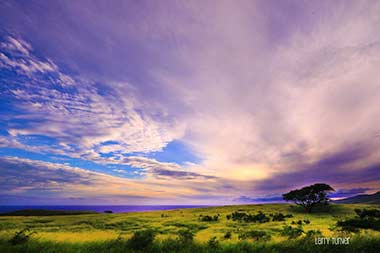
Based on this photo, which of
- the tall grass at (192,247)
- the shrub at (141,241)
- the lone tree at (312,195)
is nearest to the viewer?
the tall grass at (192,247)

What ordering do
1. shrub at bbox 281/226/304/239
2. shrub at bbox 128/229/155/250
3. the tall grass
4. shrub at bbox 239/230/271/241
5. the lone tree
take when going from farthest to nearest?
the lone tree, shrub at bbox 281/226/304/239, shrub at bbox 239/230/271/241, shrub at bbox 128/229/155/250, the tall grass

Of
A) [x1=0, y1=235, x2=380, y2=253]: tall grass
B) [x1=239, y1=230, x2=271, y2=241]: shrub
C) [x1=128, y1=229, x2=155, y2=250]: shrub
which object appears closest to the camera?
[x1=0, y1=235, x2=380, y2=253]: tall grass

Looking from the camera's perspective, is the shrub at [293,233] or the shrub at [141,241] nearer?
the shrub at [141,241]

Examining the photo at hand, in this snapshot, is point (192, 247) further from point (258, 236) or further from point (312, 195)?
point (312, 195)

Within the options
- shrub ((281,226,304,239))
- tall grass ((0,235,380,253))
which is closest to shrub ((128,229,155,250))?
A: tall grass ((0,235,380,253))

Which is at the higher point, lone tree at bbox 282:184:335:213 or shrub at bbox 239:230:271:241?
lone tree at bbox 282:184:335:213

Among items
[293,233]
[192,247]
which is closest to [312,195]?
[293,233]

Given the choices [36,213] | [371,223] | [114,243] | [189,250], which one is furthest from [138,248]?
[36,213]

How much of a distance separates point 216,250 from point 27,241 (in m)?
9.83

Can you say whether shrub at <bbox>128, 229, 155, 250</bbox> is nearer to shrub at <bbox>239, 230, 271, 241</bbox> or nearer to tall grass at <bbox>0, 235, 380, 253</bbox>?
tall grass at <bbox>0, 235, 380, 253</bbox>

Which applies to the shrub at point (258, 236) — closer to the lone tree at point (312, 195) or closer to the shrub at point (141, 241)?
the shrub at point (141, 241)

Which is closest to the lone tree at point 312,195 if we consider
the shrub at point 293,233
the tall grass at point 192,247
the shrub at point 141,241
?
the shrub at point 293,233

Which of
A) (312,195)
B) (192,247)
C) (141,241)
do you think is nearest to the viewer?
(192,247)

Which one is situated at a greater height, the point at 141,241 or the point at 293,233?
the point at 141,241
